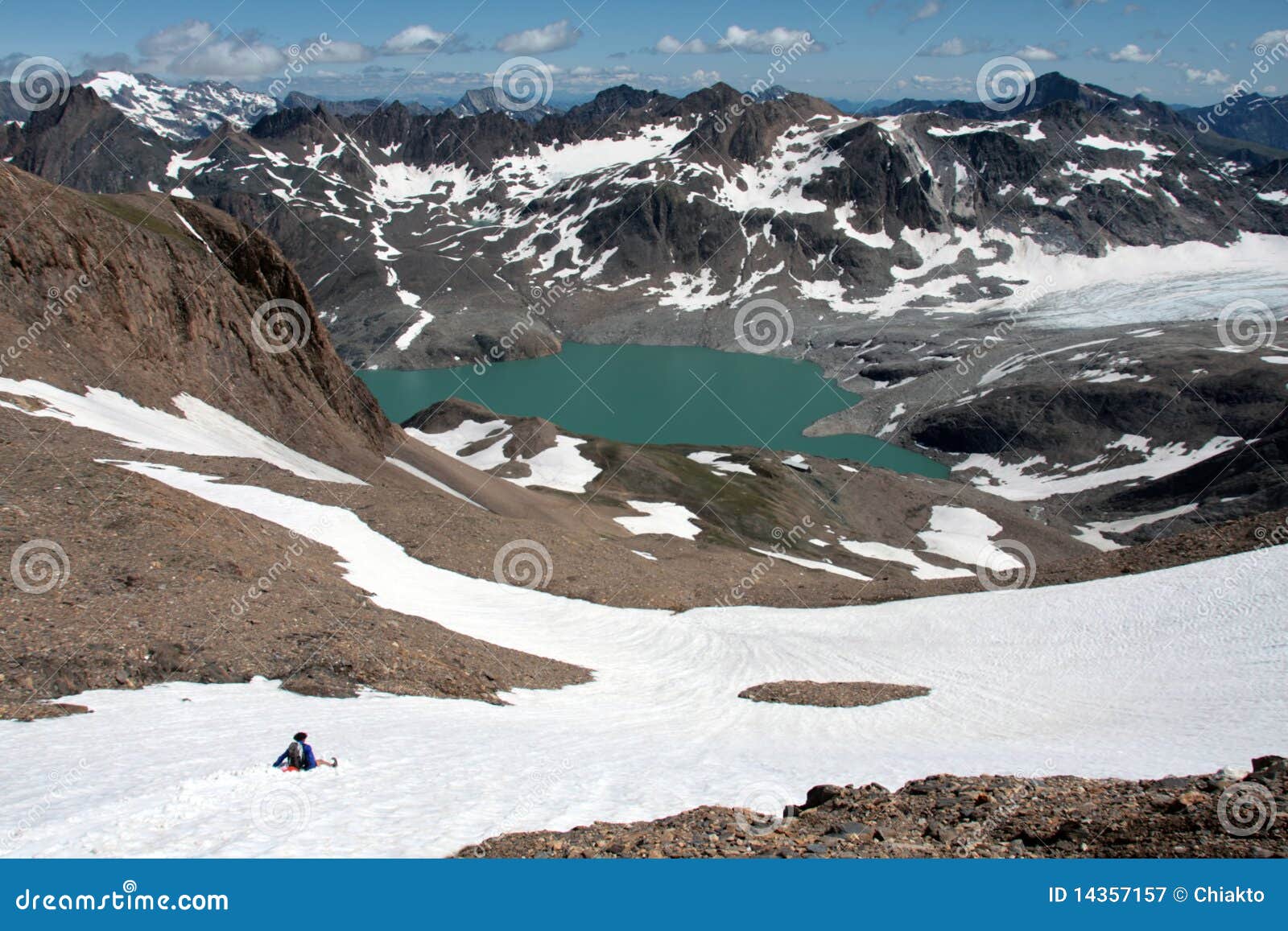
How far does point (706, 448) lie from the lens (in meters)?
104

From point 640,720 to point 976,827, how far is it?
1134 cm

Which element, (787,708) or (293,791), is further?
(787,708)

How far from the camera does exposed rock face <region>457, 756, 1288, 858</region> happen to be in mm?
9617

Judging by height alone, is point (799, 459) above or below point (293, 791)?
above

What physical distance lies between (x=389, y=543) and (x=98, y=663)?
17935 millimetres

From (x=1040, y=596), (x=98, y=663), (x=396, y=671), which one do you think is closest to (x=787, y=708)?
(x=396, y=671)

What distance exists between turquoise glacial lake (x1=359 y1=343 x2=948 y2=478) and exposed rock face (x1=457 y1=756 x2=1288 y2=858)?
118062mm

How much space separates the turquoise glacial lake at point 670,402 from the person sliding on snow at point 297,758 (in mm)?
119333

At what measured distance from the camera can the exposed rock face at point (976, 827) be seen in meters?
9.62

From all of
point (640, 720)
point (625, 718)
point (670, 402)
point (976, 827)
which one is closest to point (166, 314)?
point (625, 718)

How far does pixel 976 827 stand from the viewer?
11023 millimetres

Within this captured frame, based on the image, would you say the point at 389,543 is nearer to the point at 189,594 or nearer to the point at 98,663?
the point at 189,594

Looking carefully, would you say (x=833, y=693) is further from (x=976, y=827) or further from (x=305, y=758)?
(x=305, y=758)

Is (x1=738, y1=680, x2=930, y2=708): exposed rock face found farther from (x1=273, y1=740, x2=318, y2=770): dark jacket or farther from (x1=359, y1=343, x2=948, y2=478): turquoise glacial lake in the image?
(x1=359, y1=343, x2=948, y2=478): turquoise glacial lake
